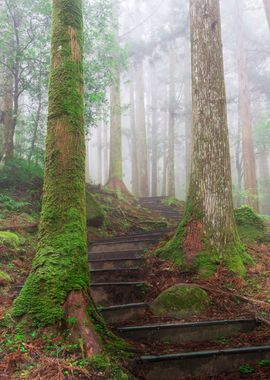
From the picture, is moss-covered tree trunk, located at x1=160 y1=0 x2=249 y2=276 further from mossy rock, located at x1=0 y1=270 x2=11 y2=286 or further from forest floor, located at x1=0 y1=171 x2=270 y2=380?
mossy rock, located at x1=0 y1=270 x2=11 y2=286

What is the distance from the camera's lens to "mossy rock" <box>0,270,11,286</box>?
4.95 metres

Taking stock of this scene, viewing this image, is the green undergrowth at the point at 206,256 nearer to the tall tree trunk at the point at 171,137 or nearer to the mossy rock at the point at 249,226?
the mossy rock at the point at 249,226

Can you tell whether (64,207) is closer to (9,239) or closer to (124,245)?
Answer: (9,239)

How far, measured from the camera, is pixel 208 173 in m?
6.15

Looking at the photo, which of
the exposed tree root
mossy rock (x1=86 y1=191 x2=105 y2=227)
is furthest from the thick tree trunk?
the exposed tree root

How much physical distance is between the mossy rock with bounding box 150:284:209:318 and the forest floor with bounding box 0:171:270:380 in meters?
0.11

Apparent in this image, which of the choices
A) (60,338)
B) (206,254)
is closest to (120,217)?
(206,254)

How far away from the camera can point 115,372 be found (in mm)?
2990

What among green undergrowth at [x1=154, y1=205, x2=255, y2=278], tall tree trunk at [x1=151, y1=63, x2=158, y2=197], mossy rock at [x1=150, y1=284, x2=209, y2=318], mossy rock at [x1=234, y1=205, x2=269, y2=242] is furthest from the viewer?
tall tree trunk at [x1=151, y1=63, x2=158, y2=197]

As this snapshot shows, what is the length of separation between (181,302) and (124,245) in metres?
2.87

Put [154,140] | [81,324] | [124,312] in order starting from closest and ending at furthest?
1. [81,324]
2. [124,312]
3. [154,140]

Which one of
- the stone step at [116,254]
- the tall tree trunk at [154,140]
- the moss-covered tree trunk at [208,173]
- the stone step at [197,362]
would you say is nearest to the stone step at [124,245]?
the stone step at [116,254]

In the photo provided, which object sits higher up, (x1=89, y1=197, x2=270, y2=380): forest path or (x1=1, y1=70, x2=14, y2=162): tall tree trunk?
(x1=1, y1=70, x2=14, y2=162): tall tree trunk

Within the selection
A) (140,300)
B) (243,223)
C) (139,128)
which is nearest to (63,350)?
(140,300)
